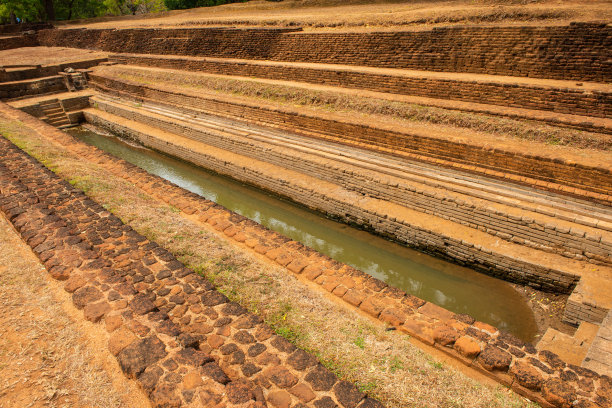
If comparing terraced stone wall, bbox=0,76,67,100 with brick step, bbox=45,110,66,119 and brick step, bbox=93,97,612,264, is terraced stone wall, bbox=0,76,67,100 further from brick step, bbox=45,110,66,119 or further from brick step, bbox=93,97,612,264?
brick step, bbox=93,97,612,264

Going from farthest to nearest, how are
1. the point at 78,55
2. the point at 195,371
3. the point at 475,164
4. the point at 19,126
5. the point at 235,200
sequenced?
the point at 78,55, the point at 19,126, the point at 235,200, the point at 475,164, the point at 195,371

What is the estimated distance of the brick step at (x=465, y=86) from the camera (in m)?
6.18

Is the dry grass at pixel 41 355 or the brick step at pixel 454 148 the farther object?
the brick step at pixel 454 148

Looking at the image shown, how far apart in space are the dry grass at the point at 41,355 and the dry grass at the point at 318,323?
1406 mm

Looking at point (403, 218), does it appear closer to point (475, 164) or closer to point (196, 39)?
point (475, 164)

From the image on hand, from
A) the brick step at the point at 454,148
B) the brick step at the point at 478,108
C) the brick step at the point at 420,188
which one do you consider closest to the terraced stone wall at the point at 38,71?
the brick step at the point at 478,108

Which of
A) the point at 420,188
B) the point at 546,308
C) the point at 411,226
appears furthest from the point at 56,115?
the point at 546,308

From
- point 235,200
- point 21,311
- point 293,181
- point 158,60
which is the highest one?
point 158,60

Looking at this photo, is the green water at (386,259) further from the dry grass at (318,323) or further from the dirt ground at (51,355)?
the dirt ground at (51,355)

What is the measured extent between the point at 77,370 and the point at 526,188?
576 centimetres

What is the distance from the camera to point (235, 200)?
7.81m

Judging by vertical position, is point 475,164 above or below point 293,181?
above

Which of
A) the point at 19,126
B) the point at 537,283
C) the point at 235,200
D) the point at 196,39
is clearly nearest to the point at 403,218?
the point at 537,283

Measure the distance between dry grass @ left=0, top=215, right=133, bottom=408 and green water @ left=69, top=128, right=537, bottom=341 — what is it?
3862 mm
